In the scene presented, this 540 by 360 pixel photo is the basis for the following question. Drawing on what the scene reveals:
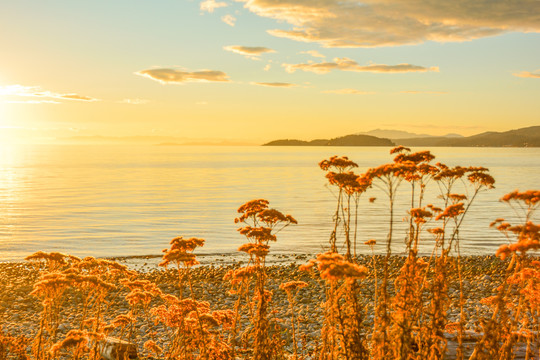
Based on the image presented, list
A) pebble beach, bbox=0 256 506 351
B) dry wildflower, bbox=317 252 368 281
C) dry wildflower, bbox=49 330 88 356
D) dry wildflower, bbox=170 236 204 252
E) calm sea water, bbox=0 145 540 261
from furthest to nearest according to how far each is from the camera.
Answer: calm sea water, bbox=0 145 540 261 → pebble beach, bbox=0 256 506 351 → dry wildflower, bbox=170 236 204 252 → dry wildflower, bbox=49 330 88 356 → dry wildflower, bbox=317 252 368 281

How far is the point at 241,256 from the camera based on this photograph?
98.6 ft

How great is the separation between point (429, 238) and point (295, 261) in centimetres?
1208

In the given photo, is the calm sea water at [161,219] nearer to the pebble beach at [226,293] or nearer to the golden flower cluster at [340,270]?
the pebble beach at [226,293]

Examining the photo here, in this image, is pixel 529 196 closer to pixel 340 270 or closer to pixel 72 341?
pixel 340 270

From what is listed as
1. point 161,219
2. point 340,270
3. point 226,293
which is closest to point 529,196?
point 340,270

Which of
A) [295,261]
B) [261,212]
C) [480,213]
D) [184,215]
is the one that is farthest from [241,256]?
[480,213]

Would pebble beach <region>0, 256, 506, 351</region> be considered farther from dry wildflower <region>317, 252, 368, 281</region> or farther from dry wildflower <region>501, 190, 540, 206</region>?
dry wildflower <region>317, 252, 368, 281</region>

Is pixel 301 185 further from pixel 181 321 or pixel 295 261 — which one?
pixel 181 321

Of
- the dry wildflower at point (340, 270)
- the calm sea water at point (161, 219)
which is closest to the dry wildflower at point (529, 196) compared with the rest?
the dry wildflower at point (340, 270)

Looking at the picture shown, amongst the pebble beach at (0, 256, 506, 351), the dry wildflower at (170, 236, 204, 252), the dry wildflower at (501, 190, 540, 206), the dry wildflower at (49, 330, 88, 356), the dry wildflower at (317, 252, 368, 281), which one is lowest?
the pebble beach at (0, 256, 506, 351)

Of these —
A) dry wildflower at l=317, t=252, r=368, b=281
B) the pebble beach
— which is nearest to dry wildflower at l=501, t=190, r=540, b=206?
dry wildflower at l=317, t=252, r=368, b=281

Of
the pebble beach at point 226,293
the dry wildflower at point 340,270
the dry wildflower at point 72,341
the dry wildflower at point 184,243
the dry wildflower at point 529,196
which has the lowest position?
the pebble beach at point 226,293

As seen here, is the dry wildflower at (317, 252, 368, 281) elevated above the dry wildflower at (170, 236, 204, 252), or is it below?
above

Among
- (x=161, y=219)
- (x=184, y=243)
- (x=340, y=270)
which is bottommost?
(x=161, y=219)
